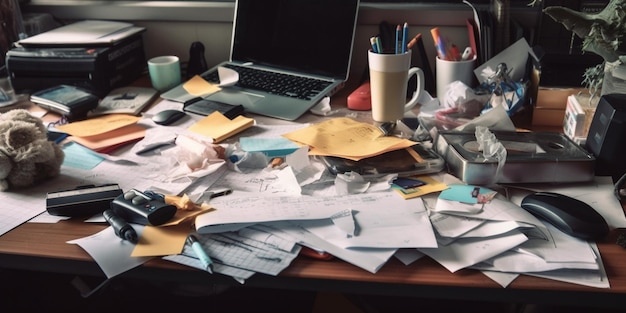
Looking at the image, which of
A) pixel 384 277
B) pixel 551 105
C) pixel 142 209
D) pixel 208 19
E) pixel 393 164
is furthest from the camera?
pixel 208 19

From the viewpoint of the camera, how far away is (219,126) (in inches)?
42.0

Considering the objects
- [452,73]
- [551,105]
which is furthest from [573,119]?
[452,73]

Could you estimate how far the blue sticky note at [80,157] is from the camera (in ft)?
3.12

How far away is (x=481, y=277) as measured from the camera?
641mm

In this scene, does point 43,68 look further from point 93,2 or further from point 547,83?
point 547,83

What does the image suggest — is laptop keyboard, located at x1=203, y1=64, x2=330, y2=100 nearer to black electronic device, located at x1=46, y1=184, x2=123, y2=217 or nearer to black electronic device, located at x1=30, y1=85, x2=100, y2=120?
black electronic device, located at x1=30, y1=85, x2=100, y2=120

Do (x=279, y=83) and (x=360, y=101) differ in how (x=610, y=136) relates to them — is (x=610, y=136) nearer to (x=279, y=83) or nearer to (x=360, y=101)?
(x=360, y=101)

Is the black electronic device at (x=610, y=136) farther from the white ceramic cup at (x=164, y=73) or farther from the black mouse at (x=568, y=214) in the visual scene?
the white ceramic cup at (x=164, y=73)

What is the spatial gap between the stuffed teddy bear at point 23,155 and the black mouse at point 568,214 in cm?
74

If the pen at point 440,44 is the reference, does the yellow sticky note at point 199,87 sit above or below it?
below

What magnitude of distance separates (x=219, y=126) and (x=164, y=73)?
33 cm

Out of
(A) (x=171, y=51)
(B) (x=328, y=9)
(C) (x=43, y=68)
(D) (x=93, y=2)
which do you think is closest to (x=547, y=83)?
(B) (x=328, y=9)

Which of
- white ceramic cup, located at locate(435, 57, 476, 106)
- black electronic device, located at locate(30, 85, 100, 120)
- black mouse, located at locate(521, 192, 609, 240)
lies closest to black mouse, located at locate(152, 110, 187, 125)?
black electronic device, located at locate(30, 85, 100, 120)

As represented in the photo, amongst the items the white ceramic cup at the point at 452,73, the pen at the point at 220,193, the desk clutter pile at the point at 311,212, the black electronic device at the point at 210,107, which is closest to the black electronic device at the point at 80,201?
the desk clutter pile at the point at 311,212
